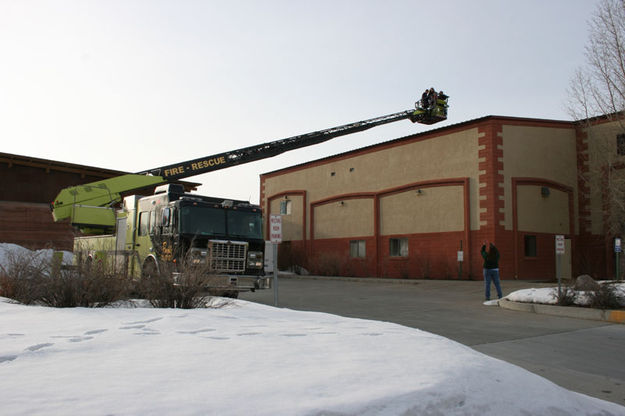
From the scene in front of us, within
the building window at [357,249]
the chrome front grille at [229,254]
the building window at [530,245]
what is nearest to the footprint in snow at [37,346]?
the chrome front grille at [229,254]

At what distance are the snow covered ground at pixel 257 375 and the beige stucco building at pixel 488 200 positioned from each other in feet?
65.5

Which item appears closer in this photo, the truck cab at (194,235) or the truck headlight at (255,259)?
the truck cab at (194,235)

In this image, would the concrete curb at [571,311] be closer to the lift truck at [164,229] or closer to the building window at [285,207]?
the lift truck at [164,229]

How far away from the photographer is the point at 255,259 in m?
14.5

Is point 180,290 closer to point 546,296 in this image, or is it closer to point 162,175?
point 546,296

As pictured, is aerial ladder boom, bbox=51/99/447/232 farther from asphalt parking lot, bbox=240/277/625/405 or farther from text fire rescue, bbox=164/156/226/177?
asphalt parking lot, bbox=240/277/625/405

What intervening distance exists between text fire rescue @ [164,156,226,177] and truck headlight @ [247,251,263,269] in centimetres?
687

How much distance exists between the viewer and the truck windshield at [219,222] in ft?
44.7

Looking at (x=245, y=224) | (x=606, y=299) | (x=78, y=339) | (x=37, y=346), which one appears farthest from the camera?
(x=245, y=224)

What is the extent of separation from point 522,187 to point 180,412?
2422 centimetres

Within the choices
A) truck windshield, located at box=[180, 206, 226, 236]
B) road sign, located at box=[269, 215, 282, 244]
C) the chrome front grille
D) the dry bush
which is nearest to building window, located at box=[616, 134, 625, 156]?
road sign, located at box=[269, 215, 282, 244]

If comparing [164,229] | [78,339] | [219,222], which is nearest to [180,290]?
[78,339]

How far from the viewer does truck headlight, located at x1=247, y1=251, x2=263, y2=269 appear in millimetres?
14328

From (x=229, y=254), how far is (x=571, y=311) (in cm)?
848
